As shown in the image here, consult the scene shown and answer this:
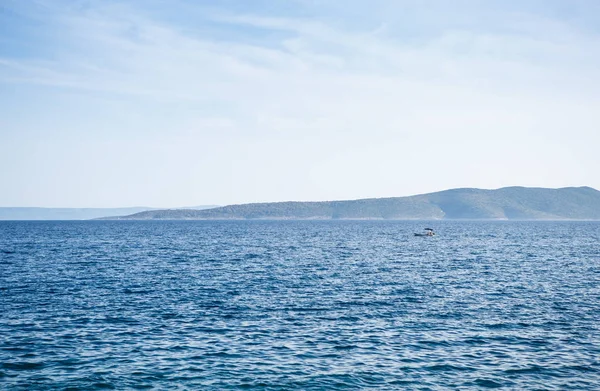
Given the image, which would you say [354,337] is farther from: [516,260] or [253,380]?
[516,260]

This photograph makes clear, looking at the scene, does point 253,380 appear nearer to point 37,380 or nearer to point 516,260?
point 37,380

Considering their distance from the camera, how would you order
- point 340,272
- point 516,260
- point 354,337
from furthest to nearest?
1. point 516,260
2. point 340,272
3. point 354,337

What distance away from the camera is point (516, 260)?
296 ft

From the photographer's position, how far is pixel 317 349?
33188mm

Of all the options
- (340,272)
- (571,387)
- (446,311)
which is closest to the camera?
(571,387)

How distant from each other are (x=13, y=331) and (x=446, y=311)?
32216 mm

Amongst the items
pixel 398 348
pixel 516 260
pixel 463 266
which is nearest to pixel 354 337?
pixel 398 348

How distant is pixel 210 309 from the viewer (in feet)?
148

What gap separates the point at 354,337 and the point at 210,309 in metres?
14.2

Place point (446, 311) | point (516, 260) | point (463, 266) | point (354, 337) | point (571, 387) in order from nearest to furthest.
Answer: point (571, 387) < point (354, 337) < point (446, 311) < point (463, 266) < point (516, 260)

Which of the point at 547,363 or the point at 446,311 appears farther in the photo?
the point at 446,311

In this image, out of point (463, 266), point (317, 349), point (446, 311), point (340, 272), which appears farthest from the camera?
point (463, 266)

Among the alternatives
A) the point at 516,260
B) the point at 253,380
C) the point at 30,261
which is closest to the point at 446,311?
the point at 253,380

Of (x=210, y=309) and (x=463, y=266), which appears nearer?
(x=210, y=309)
